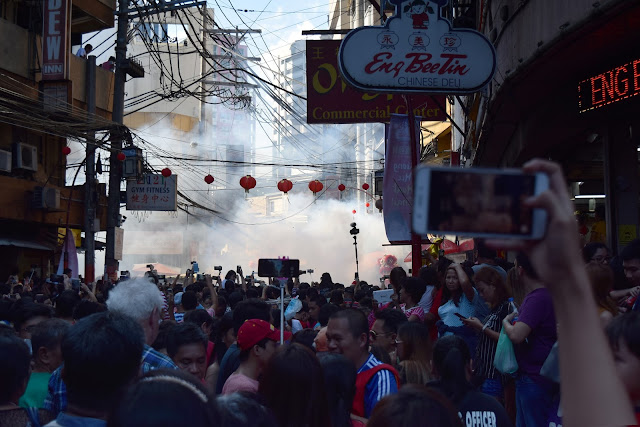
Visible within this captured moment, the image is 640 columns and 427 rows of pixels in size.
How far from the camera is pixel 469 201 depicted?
157 centimetres

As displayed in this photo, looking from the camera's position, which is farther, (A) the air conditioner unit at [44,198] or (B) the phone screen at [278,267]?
(A) the air conditioner unit at [44,198]

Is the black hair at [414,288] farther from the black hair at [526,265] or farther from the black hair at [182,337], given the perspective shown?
the black hair at [182,337]

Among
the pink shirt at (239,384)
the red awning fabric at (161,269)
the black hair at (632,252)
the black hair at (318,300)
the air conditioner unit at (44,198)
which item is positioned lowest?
the red awning fabric at (161,269)

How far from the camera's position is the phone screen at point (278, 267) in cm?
1098

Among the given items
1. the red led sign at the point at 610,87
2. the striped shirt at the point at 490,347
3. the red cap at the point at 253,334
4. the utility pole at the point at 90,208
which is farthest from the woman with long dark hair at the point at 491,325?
the utility pole at the point at 90,208

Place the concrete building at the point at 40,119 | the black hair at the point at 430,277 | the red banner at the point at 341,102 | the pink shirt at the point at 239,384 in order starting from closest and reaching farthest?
the pink shirt at the point at 239,384 → the black hair at the point at 430,277 → the red banner at the point at 341,102 → the concrete building at the point at 40,119

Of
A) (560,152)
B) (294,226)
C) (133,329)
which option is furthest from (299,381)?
(294,226)

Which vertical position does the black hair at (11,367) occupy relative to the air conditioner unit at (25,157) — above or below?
below

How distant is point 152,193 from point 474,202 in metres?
23.6

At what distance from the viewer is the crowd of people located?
170cm

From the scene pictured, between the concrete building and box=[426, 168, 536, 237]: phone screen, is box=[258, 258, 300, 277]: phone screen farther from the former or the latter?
the concrete building

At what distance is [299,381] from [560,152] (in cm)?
1091

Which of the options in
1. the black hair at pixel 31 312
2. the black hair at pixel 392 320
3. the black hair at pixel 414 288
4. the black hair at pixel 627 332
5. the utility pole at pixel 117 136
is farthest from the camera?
the utility pole at pixel 117 136

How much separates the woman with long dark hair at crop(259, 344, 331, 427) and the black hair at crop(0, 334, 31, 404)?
117 cm
